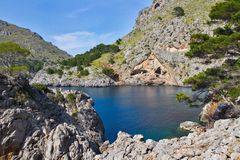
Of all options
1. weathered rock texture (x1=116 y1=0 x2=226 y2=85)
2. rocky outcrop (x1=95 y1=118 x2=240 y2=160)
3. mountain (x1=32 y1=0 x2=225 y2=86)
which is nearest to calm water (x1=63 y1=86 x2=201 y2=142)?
rocky outcrop (x1=95 y1=118 x2=240 y2=160)

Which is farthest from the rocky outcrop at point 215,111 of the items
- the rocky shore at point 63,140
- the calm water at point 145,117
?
the rocky shore at point 63,140

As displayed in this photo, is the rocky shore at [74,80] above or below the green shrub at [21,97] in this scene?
above

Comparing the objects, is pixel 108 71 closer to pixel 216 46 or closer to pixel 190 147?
pixel 216 46

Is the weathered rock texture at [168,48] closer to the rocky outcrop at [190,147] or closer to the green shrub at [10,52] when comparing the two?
the green shrub at [10,52]

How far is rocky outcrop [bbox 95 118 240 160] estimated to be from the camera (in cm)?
2125

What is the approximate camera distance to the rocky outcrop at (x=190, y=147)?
21.2 m

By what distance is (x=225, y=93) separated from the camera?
4291 centimetres

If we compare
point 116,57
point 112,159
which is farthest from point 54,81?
point 112,159

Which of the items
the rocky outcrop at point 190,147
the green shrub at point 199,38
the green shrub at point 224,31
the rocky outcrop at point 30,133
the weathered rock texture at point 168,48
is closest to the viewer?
the rocky outcrop at point 190,147

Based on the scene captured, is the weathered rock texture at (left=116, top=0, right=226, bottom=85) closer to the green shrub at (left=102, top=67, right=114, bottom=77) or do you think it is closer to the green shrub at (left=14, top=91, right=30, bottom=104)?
the green shrub at (left=102, top=67, right=114, bottom=77)

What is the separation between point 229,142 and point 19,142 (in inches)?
775

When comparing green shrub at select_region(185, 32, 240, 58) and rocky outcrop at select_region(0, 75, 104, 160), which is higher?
green shrub at select_region(185, 32, 240, 58)

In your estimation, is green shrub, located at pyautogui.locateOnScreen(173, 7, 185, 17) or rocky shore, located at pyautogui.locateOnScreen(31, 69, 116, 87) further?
green shrub, located at pyautogui.locateOnScreen(173, 7, 185, 17)

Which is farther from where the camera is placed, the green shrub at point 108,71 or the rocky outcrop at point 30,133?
the green shrub at point 108,71
